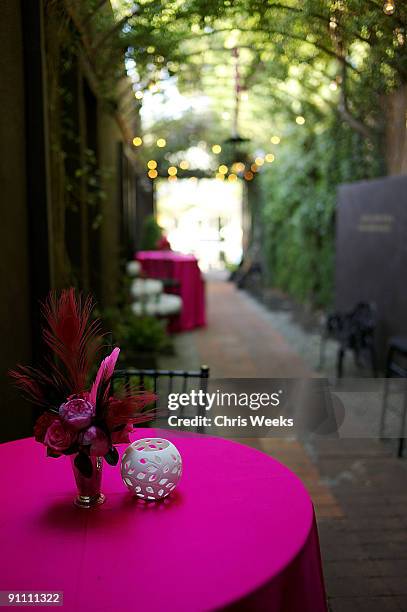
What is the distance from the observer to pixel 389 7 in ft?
8.04

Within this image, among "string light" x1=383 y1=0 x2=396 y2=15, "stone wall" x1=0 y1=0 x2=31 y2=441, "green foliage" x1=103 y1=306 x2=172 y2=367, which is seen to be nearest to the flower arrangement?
"stone wall" x1=0 y1=0 x2=31 y2=441

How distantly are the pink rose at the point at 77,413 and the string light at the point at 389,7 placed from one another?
1971mm

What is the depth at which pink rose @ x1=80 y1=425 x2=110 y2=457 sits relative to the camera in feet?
4.82

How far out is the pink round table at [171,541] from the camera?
4.23ft

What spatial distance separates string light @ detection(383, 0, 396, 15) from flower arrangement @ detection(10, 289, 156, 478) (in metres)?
1.76

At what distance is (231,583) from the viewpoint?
1305 mm

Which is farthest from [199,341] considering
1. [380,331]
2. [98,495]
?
[98,495]

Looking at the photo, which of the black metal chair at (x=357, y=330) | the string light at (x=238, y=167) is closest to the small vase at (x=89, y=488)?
the black metal chair at (x=357, y=330)

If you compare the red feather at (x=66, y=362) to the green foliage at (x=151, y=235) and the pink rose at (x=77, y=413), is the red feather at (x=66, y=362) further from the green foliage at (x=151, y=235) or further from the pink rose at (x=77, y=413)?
the green foliage at (x=151, y=235)

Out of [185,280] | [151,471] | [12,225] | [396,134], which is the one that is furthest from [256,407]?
[185,280]

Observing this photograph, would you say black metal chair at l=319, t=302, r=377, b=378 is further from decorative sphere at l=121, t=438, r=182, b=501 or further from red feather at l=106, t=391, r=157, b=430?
red feather at l=106, t=391, r=157, b=430

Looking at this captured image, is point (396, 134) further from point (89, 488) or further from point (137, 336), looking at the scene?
point (89, 488)

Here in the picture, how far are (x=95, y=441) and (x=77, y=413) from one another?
0.08 m

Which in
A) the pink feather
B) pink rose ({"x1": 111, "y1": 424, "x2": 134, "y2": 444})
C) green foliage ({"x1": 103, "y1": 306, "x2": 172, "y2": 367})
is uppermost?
the pink feather
